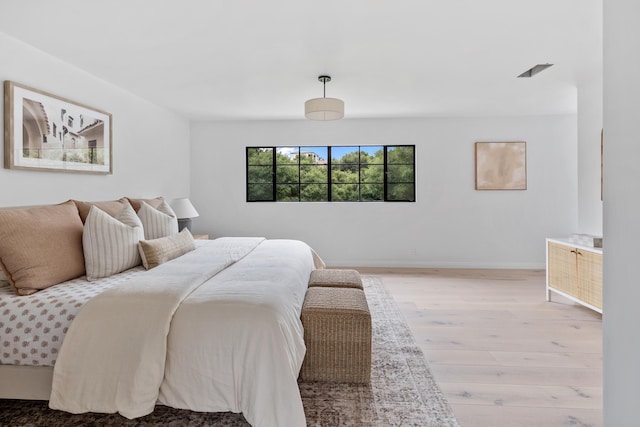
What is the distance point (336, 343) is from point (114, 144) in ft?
10.6

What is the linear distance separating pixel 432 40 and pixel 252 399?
8.81 ft

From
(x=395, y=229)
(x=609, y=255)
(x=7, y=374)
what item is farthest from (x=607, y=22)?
(x=395, y=229)

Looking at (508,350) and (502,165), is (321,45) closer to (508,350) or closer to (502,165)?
(508,350)

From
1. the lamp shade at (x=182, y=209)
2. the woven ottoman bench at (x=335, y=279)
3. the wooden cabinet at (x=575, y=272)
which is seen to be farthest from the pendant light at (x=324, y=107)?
the wooden cabinet at (x=575, y=272)

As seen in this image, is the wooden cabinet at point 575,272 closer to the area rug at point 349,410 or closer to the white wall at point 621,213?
the area rug at point 349,410

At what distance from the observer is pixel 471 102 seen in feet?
15.3

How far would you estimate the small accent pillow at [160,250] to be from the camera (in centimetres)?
265

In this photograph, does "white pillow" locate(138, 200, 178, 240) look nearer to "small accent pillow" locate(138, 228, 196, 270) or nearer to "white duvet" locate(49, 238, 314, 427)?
"small accent pillow" locate(138, 228, 196, 270)

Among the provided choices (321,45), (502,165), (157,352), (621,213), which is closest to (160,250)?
(157,352)

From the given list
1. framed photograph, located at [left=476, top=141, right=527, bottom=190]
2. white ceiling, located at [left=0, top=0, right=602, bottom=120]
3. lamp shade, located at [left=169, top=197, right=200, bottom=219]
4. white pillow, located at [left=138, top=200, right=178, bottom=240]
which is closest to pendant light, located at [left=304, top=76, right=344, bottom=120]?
white ceiling, located at [left=0, top=0, right=602, bottom=120]

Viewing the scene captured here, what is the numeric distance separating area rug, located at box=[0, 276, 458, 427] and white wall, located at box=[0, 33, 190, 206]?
1629mm

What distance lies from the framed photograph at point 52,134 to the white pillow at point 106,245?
2.86 feet

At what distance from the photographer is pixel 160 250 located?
2715 mm

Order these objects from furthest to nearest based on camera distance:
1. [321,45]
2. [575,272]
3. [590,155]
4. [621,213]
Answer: [590,155] < [575,272] < [321,45] < [621,213]
